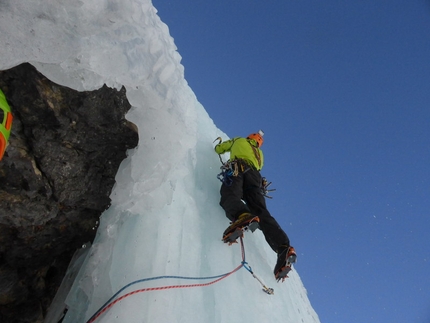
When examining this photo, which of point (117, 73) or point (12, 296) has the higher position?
point (117, 73)

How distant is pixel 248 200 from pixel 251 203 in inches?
3.0

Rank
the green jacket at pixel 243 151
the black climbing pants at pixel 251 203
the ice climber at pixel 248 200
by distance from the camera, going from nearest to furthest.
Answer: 1. the ice climber at pixel 248 200
2. the black climbing pants at pixel 251 203
3. the green jacket at pixel 243 151

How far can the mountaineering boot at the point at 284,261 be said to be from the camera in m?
3.68

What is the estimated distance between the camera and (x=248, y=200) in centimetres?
468

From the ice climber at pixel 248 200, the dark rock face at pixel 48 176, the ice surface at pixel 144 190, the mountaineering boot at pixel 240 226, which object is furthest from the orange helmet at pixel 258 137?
the dark rock face at pixel 48 176

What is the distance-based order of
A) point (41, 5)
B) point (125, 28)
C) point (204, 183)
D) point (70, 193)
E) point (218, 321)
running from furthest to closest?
point (204, 183) → point (70, 193) → point (218, 321) → point (125, 28) → point (41, 5)

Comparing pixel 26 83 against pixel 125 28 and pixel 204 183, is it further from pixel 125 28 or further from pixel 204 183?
pixel 204 183

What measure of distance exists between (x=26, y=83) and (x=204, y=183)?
2606 mm

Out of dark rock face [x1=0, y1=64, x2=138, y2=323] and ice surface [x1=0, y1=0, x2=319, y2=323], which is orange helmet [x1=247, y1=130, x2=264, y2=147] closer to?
ice surface [x1=0, y1=0, x2=319, y2=323]

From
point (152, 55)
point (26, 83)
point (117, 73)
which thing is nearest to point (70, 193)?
point (26, 83)

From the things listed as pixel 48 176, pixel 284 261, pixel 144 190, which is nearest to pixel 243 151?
pixel 284 261

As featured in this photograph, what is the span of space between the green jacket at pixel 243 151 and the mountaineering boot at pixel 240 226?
4.54ft

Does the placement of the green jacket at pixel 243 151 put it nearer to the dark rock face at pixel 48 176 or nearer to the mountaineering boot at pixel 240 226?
the mountaineering boot at pixel 240 226

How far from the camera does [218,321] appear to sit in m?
2.86
